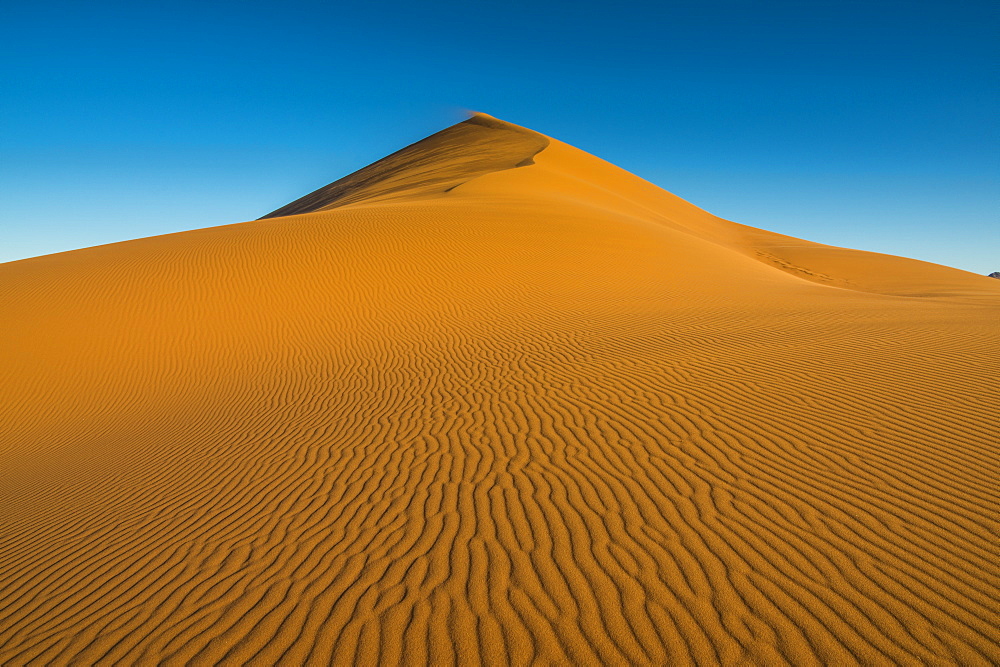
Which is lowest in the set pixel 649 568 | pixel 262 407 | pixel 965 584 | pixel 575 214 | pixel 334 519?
pixel 262 407

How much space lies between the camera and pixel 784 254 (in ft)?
131

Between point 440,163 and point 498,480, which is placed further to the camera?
point 440,163

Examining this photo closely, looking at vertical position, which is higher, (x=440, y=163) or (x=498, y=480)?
(x=440, y=163)

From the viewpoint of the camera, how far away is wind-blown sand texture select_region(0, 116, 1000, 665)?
11.0ft

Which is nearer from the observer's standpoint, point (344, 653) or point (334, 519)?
point (344, 653)

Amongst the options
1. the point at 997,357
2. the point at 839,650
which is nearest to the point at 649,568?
the point at 839,650

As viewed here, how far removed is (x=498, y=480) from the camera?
207 inches

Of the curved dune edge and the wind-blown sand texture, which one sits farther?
the curved dune edge

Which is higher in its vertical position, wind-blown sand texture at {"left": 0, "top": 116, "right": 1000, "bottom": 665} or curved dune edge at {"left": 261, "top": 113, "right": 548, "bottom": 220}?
curved dune edge at {"left": 261, "top": 113, "right": 548, "bottom": 220}

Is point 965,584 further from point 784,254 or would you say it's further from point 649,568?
point 784,254

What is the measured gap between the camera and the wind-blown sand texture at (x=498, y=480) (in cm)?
335

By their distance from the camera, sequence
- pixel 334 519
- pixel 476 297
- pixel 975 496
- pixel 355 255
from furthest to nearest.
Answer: pixel 355 255 → pixel 476 297 → pixel 334 519 → pixel 975 496

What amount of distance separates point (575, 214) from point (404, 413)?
688 inches

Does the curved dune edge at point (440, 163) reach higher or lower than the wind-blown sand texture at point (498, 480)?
higher
